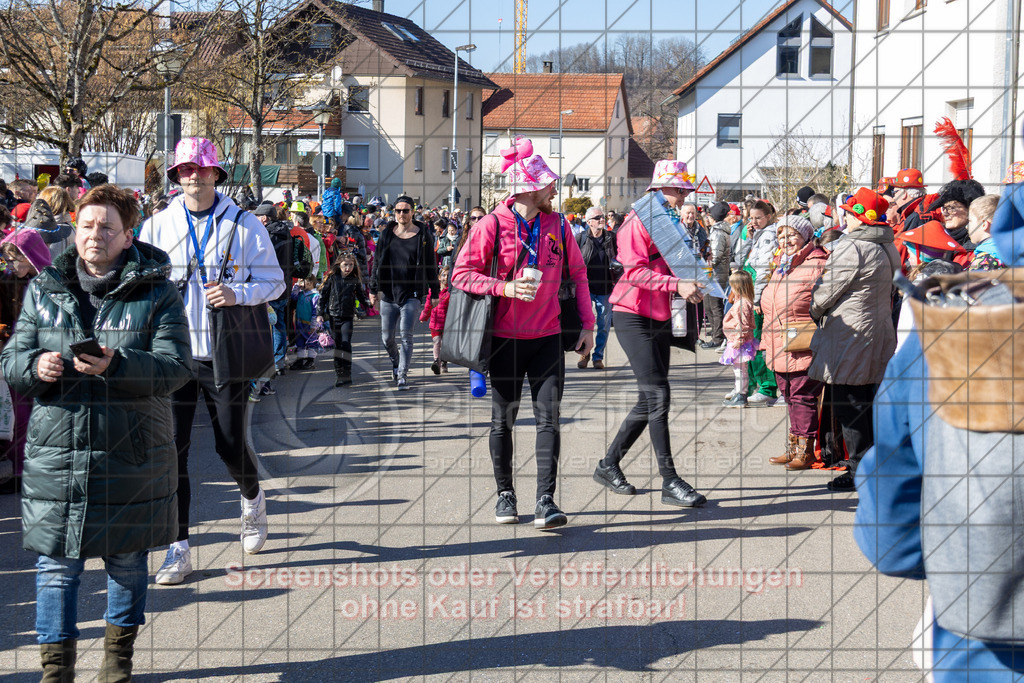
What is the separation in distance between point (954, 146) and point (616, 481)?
3233mm

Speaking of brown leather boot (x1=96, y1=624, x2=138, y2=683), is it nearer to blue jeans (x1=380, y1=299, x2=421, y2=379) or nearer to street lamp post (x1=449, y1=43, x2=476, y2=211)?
street lamp post (x1=449, y1=43, x2=476, y2=211)

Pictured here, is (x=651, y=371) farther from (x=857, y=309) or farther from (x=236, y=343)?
(x=236, y=343)

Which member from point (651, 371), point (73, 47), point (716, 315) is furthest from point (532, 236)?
point (716, 315)

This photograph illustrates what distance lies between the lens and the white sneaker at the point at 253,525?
4.89m

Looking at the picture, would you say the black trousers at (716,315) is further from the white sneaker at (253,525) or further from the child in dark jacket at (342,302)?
the white sneaker at (253,525)

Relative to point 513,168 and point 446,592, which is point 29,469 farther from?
point 513,168

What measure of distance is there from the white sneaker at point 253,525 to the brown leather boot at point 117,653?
1.54 meters

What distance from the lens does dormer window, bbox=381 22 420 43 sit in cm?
293

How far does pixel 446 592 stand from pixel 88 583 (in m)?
1.57

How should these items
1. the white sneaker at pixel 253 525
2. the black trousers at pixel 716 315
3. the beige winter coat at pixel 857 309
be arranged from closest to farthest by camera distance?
the white sneaker at pixel 253 525, the beige winter coat at pixel 857 309, the black trousers at pixel 716 315

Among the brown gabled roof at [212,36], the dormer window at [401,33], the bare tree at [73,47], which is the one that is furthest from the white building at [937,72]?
the bare tree at [73,47]

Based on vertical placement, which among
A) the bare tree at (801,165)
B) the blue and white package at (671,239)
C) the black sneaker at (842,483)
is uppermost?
the bare tree at (801,165)

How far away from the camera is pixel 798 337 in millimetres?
6809

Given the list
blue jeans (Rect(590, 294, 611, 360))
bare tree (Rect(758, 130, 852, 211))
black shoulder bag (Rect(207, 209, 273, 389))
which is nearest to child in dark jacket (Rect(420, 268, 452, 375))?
blue jeans (Rect(590, 294, 611, 360))
